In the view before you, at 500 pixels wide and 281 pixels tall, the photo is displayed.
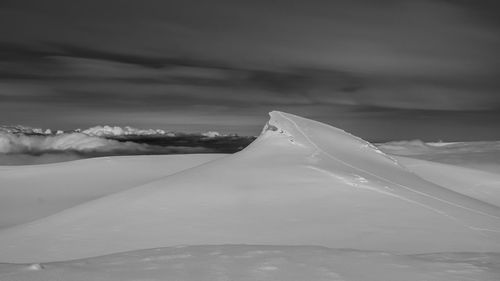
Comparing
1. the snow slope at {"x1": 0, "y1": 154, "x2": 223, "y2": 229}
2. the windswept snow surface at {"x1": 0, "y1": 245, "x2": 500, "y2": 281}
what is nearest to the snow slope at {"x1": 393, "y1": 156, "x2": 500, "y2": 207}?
the snow slope at {"x1": 0, "y1": 154, "x2": 223, "y2": 229}

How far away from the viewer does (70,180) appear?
2891 cm

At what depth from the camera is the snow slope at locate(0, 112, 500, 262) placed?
32.9 ft

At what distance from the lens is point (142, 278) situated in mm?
5734

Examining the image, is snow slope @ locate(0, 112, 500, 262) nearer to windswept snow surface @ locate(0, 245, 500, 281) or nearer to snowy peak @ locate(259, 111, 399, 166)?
snowy peak @ locate(259, 111, 399, 166)

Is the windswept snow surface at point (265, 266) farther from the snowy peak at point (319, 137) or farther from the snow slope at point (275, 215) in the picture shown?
the snowy peak at point (319, 137)

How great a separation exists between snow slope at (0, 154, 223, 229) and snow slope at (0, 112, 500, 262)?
345 inches

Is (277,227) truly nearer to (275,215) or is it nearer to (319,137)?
(275,215)

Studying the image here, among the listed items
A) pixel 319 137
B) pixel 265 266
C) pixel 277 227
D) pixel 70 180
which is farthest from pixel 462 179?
pixel 70 180

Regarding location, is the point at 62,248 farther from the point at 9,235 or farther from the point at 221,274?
the point at 221,274

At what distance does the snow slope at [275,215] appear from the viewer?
10031mm

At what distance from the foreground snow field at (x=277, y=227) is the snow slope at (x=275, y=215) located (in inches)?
1.7

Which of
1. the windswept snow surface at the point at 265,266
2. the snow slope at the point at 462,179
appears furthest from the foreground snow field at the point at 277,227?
the snow slope at the point at 462,179

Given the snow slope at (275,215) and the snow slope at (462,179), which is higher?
the snow slope at (462,179)

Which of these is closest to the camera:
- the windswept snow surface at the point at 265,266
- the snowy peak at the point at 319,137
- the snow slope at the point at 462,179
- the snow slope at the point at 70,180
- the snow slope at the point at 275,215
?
the windswept snow surface at the point at 265,266
